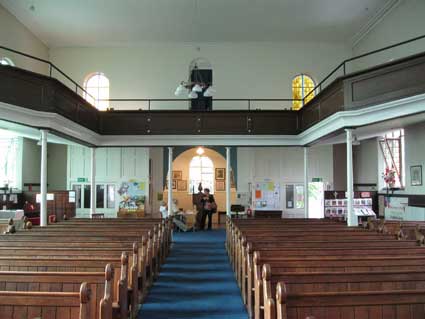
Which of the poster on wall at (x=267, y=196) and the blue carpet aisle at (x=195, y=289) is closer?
the blue carpet aisle at (x=195, y=289)

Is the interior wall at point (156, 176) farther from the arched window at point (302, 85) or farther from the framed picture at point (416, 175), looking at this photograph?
the framed picture at point (416, 175)

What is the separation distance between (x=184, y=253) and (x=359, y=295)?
7.20m

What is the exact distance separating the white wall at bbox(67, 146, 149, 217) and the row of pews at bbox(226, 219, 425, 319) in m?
8.95

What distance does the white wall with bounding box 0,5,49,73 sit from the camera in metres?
12.6

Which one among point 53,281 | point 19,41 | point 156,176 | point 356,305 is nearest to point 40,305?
point 53,281

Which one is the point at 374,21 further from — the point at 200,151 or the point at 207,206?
the point at 200,151

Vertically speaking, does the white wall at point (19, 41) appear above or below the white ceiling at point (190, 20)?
below

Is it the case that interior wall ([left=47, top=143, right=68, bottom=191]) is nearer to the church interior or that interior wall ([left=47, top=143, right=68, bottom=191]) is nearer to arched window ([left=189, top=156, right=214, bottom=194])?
the church interior

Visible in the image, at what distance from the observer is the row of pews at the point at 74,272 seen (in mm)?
2711

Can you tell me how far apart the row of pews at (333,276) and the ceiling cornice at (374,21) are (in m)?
8.66

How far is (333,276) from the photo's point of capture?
11.2ft

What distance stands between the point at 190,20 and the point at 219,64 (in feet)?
8.83

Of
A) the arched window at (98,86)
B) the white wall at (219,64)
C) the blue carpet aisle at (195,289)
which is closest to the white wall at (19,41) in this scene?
the white wall at (219,64)

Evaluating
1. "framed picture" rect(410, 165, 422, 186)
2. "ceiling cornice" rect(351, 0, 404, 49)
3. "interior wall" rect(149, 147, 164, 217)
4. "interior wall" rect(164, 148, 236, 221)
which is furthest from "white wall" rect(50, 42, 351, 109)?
"framed picture" rect(410, 165, 422, 186)
